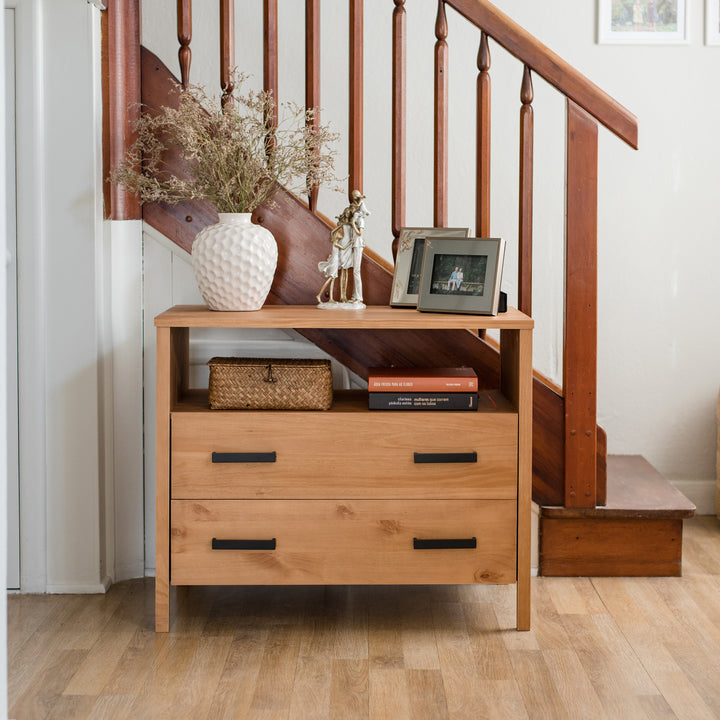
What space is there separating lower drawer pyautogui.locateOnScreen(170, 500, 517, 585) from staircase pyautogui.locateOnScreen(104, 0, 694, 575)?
1.45 feet

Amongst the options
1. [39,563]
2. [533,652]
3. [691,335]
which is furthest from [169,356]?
[691,335]

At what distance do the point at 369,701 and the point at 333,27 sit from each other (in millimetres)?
2289

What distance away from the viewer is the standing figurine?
7.79ft

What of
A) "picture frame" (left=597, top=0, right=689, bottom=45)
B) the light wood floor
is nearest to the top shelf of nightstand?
the light wood floor

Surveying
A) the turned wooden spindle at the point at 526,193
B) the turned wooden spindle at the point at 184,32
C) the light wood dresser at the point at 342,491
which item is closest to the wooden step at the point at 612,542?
the light wood dresser at the point at 342,491

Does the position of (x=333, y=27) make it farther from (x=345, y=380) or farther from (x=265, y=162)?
(x=345, y=380)

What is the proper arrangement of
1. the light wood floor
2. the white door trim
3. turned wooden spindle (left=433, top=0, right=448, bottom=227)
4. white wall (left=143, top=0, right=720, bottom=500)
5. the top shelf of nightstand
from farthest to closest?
white wall (left=143, top=0, right=720, bottom=500)
turned wooden spindle (left=433, top=0, right=448, bottom=227)
the white door trim
the top shelf of nightstand
the light wood floor

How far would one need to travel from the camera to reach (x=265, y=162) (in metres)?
2.45

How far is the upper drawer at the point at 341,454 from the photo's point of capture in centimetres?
223

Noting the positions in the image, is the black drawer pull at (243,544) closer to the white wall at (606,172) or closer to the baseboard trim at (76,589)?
the baseboard trim at (76,589)

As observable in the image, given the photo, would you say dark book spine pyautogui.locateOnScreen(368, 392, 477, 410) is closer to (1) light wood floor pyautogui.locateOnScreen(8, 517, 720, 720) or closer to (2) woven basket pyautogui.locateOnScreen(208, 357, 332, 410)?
(2) woven basket pyautogui.locateOnScreen(208, 357, 332, 410)

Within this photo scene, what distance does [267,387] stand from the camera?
2262 mm

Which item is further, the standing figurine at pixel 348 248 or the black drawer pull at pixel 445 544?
the standing figurine at pixel 348 248

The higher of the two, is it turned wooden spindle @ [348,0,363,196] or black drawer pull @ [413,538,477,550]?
turned wooden spindle @ [348,0,363,196]
